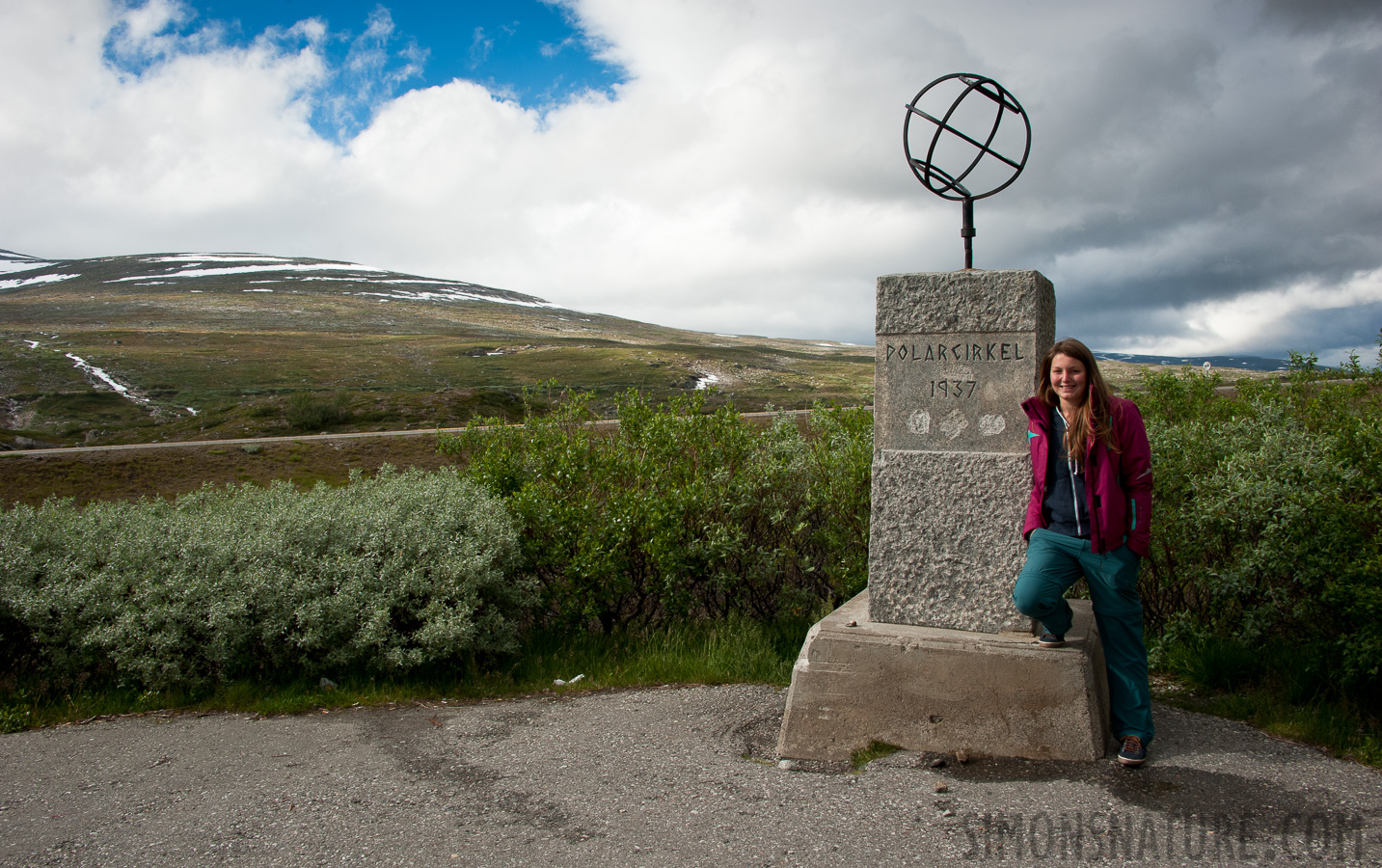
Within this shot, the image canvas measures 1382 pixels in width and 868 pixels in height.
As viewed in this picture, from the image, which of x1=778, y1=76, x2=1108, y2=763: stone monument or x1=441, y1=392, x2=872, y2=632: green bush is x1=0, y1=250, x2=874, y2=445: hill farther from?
x1=778, y1=76, x2=1108, y2=763: stone monument

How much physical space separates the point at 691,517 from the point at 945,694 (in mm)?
3087

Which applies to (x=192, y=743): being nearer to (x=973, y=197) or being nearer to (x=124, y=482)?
(x=973, y=197)

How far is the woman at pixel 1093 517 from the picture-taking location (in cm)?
390

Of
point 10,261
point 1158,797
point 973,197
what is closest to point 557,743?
point 1158,797

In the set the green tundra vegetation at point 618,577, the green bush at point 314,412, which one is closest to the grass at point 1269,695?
the green tundra vegetation at point 618,577

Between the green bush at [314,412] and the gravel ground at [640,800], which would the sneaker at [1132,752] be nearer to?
the gravel ground at [640,800]

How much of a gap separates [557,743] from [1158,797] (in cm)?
296

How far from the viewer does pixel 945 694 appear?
4.27 m

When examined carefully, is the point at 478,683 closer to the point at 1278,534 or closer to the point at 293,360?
the point at 1278,534

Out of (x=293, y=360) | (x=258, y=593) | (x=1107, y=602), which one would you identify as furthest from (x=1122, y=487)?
(x=293, y=360)

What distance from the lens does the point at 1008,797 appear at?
12.3ft

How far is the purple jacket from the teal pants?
0.30 ft

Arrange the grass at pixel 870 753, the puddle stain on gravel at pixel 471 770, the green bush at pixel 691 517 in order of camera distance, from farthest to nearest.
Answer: the green bush at pixel 691 517 < the grass at pixel 870 753 < the puddle stain on gravel at pixel 471 770

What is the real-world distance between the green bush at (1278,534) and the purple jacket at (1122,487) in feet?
5.86
